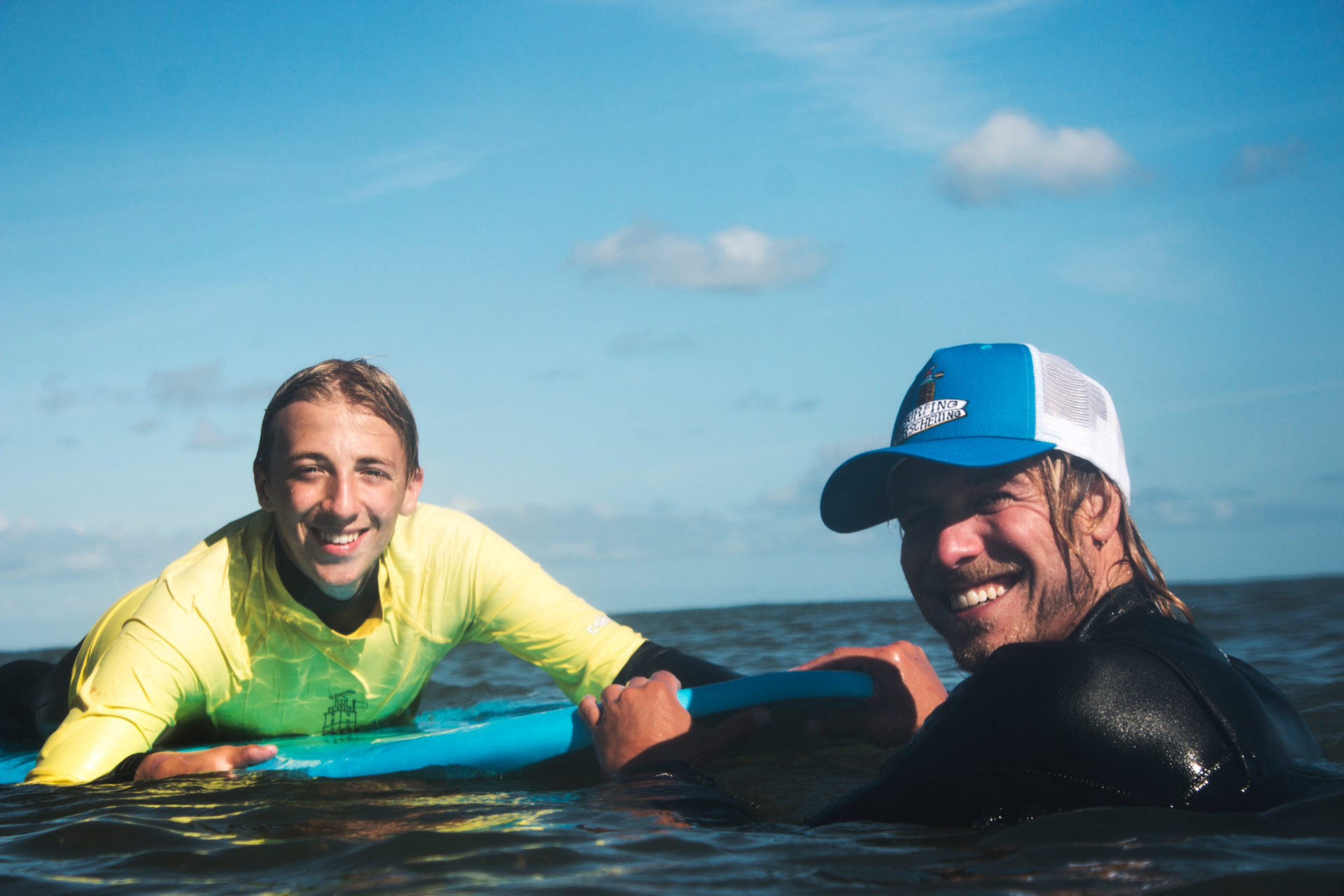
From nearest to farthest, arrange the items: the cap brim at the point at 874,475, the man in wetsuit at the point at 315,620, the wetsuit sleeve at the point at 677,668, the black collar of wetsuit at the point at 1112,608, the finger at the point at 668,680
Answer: the black collar of wetsuit at the point at 1112,608
the cap brim at the point at 874,475
the finger at the point at 668,680
the man in wetsuit at the point at 315,620
the wetsuit sleeve at the point at 677,668

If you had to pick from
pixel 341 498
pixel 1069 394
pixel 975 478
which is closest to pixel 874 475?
pixel 975 478

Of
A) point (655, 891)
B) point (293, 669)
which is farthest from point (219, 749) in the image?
point (655, 891)

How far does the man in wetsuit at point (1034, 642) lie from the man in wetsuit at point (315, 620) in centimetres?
114

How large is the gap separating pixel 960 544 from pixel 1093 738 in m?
0.59

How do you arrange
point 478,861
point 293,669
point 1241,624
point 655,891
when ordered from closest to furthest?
point 655,891 → point 478,861 → point 293,669 → point 1241,624

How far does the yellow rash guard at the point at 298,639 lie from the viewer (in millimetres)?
3588

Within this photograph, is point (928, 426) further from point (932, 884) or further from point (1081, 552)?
point (932, 884)

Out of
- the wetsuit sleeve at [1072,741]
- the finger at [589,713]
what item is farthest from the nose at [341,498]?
the wetsuit sleeve at [1072,741]

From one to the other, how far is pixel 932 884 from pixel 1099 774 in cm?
38

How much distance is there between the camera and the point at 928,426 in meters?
2.57

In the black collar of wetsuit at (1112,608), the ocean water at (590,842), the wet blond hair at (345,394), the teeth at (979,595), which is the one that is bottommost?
the ocean water at (590,842)

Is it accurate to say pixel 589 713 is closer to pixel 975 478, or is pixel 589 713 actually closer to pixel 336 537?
pixel 336 537

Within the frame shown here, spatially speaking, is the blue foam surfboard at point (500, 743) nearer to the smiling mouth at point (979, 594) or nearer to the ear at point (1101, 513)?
the smiling mouth at point (979, 594)

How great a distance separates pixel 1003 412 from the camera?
2482 millimetres
